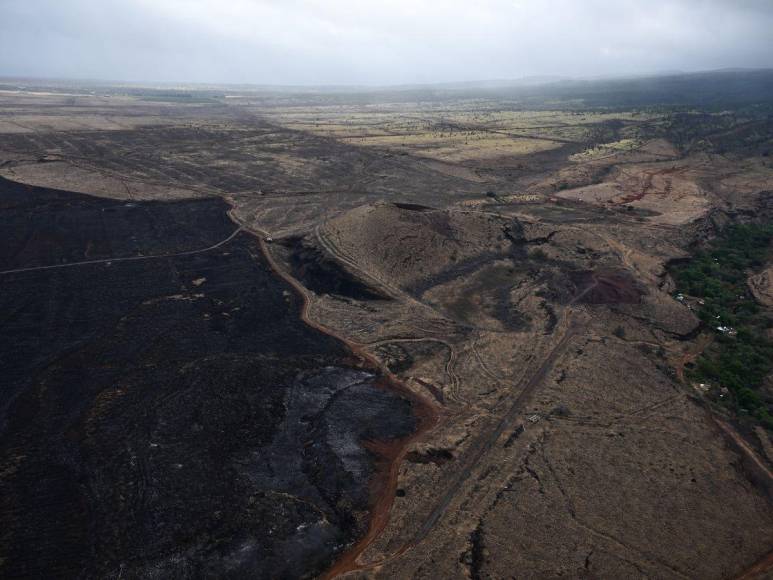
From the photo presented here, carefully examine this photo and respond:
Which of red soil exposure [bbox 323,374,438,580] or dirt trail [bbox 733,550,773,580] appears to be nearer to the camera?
dirt trail [bbox 733,550,773,580]

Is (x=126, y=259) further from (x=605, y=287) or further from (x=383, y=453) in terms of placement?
(x=605, y=287)

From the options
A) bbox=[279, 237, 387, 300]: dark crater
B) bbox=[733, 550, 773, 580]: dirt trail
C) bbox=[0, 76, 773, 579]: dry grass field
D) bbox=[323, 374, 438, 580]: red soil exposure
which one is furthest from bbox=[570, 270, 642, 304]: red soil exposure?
bbox=[733, 550, 773, 580]: dirt trail

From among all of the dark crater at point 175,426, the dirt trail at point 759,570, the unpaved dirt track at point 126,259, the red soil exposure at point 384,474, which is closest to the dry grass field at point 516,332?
the red soil exposure at point 384,474

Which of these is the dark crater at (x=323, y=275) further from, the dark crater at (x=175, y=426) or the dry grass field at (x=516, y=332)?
the dark crater at (x=175, y=426)

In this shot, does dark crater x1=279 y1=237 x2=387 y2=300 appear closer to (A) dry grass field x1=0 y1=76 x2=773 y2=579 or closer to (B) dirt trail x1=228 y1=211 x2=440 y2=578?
(A) dry grass field x1=0 y1=76 x2=773 y2=579

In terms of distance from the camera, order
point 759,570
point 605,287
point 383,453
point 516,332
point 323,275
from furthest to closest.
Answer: point 323,275
point 605,287
point 516,332
point 383,453
point 759,570

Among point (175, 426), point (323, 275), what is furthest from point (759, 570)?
point (323, 275)
